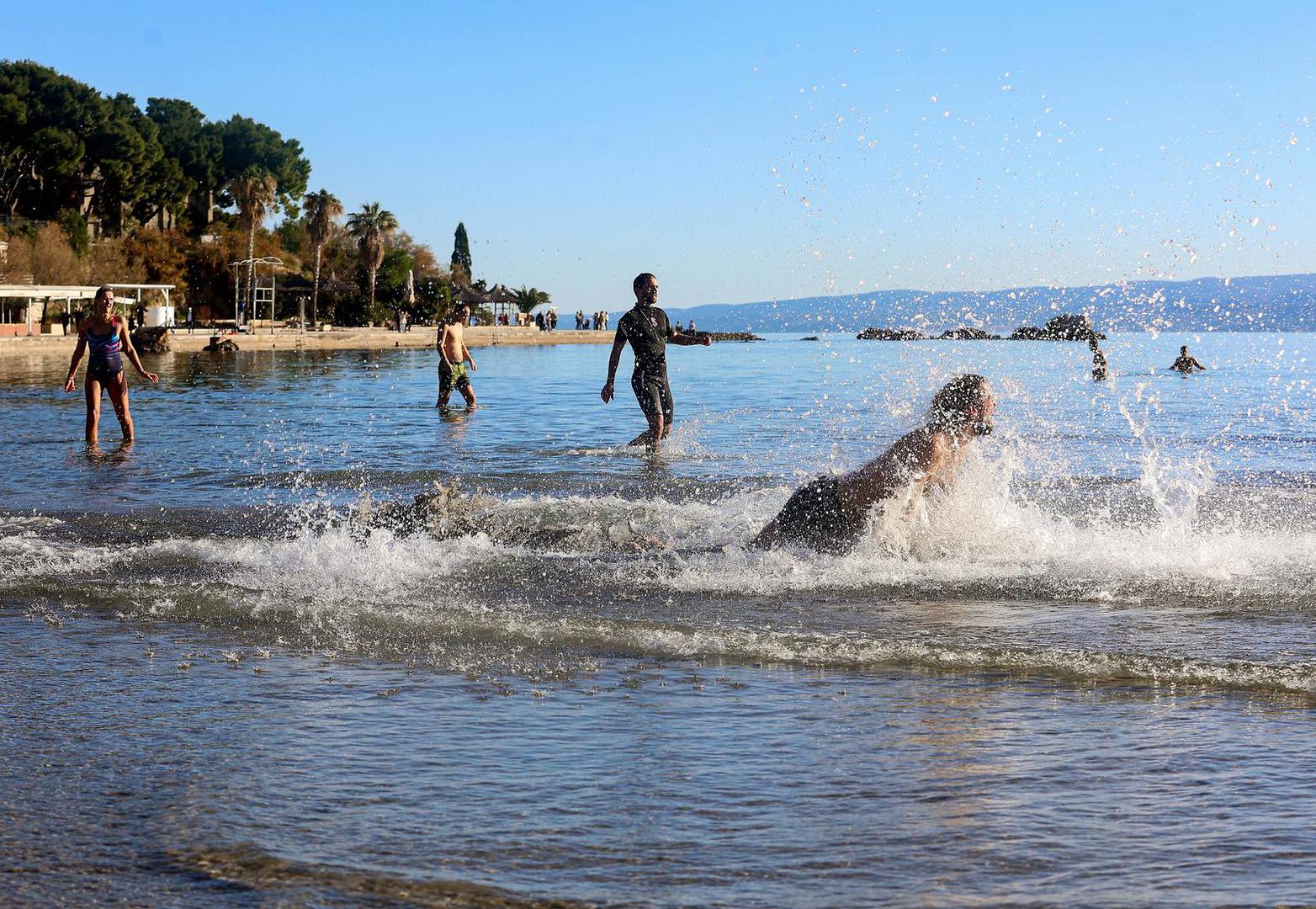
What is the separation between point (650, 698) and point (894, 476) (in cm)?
303

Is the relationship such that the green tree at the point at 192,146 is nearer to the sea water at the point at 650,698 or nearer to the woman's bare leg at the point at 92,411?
the woman's bare leg at the point at 92,411

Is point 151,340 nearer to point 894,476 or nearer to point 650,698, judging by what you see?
point 894,476

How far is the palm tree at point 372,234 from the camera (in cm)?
8900

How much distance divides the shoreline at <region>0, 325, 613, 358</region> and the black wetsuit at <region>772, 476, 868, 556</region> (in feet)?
139

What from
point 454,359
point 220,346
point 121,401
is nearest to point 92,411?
point 121,401

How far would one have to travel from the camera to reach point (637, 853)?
10.8ft

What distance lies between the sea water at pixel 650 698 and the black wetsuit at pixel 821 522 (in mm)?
162

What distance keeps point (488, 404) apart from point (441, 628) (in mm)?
18947

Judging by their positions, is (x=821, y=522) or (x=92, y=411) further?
(x=92, y=411)

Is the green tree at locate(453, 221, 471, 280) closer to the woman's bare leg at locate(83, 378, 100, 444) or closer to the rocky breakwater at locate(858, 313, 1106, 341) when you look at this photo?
the rocky breakwater at locate(858, 313, 1106, 341)

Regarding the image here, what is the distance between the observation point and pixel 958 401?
7.32m

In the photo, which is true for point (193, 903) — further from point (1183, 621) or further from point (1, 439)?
point (1, 439)

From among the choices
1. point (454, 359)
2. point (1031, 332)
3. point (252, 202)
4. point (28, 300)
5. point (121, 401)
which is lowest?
point (121, 401)

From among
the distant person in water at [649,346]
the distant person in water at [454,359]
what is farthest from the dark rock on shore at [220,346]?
the distant person in water at [649,346]
